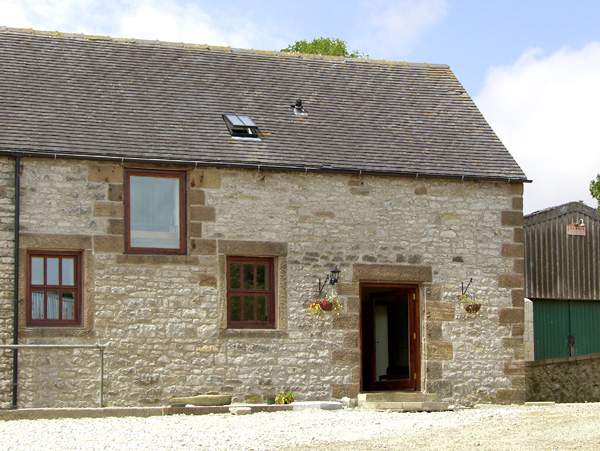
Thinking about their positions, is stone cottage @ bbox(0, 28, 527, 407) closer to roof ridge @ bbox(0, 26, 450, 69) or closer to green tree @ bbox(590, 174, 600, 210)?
roof ridge @ bbox(0, 26, 450, 69)

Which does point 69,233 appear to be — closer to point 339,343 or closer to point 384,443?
point 339,343

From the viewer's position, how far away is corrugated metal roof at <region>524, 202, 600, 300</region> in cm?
2005

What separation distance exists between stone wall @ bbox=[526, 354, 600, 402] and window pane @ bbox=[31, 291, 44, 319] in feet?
29.9

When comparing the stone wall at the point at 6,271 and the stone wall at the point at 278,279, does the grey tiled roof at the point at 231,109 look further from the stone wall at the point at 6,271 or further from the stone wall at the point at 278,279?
the stone wall at the point at 6,271

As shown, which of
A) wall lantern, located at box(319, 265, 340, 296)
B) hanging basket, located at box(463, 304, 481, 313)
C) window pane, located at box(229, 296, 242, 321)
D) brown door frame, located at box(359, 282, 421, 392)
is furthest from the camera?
brown door frame, located at box(359, 282, 421, 392)

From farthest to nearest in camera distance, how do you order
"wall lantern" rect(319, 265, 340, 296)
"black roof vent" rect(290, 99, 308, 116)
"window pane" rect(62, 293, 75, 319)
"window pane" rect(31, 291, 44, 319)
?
"black roof vent" rect(290, 99, 308, 116) → "wall lantern" rect(319, 265, 340, 296) → "window pane" rect(62, 293, 75, 319) → "window pane" rect(31, 291, 44, 319)

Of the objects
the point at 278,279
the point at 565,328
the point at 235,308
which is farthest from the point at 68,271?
the point at 565,328

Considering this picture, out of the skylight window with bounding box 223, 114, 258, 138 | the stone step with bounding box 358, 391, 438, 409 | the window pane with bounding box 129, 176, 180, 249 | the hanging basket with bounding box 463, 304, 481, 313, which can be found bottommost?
the stone step with bounding box 358, 391, 438, 409

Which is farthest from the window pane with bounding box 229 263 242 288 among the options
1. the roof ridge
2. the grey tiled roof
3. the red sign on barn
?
the red sign on barn

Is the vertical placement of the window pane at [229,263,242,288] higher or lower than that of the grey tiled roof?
lower

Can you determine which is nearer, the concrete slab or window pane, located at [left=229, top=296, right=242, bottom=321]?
the concrete slab

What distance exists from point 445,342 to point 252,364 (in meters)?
3.36

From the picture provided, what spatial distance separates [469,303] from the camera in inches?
667

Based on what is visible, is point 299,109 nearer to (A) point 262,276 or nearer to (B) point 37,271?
(A) point 262,276
